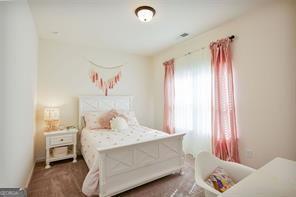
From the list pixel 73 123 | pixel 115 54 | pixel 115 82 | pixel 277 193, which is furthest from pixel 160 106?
pixel 277 193

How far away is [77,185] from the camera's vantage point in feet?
7.10

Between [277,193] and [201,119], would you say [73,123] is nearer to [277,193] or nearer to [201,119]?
[201,119]

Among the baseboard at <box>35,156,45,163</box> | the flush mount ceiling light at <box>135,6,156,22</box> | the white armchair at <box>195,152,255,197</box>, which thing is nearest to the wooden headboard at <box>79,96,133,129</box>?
the baseboard at <box>35,156,45,163</box>

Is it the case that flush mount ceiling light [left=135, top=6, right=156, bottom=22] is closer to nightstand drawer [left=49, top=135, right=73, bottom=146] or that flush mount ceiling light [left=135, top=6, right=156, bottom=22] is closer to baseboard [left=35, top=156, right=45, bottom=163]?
nightstand drawer [left=49, top=135, right=73, bottom=146]

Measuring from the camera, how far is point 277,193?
85cm

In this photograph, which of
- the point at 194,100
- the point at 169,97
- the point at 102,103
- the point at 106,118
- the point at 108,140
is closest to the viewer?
the point at 108,140

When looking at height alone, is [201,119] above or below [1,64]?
below

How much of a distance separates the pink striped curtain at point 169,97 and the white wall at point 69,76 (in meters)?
1.02

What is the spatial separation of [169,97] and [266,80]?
6.81ft

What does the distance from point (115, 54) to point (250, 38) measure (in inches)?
120

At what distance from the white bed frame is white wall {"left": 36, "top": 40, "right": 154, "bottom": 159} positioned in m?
2.08

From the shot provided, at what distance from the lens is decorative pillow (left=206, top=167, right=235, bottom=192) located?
1.15 meters

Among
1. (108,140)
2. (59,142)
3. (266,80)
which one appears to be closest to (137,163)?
(108,140)

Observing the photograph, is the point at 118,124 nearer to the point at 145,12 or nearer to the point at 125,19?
the point at 125,19
